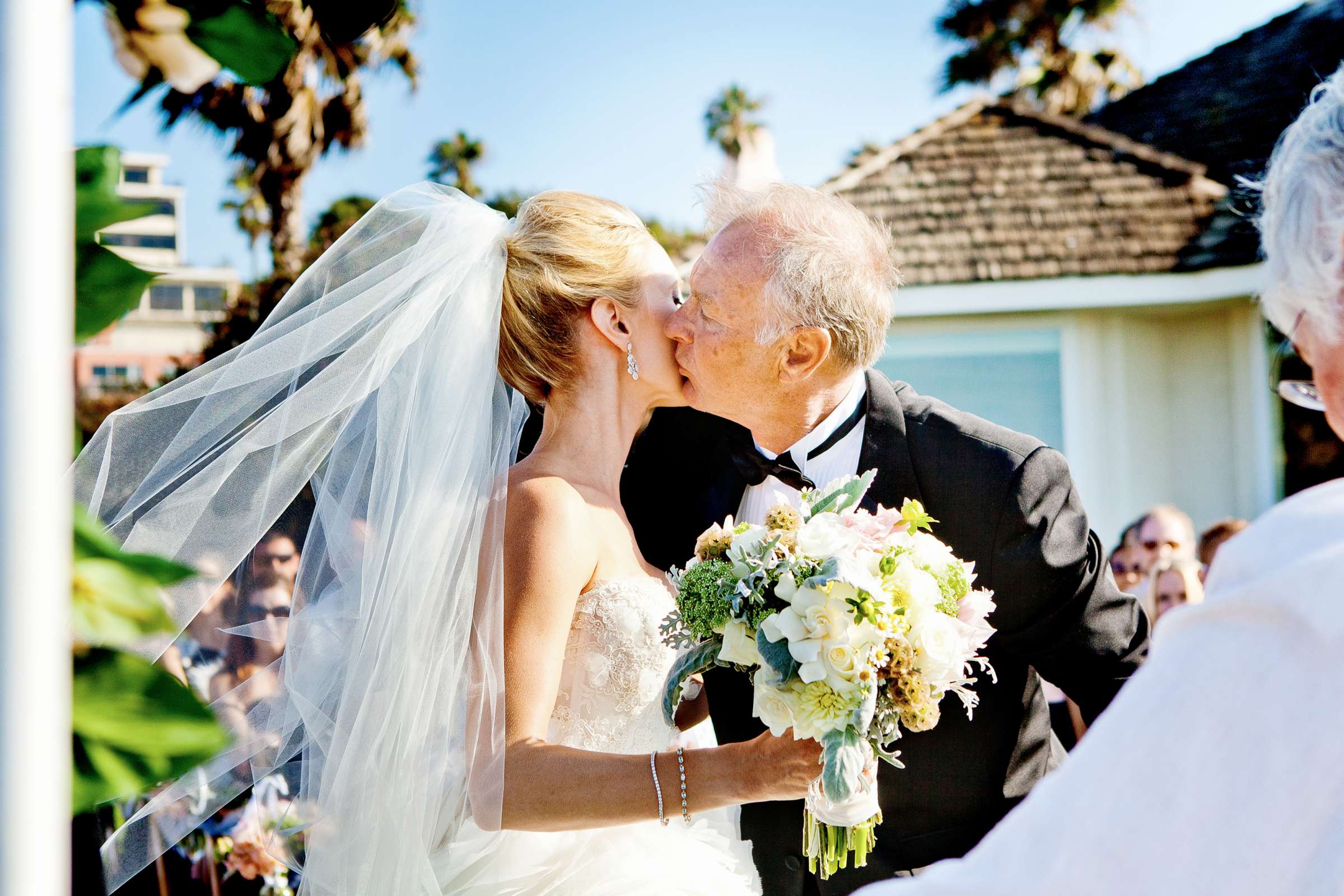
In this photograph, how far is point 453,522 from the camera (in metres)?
2.96

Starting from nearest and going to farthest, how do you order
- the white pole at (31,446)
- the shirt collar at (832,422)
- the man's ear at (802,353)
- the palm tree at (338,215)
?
the white pole at (31,446)
the man's ear at (802,353)
the shirt collar at (832,422)
the palm tree at (338,215)

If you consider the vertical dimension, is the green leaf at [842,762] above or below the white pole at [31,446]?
below

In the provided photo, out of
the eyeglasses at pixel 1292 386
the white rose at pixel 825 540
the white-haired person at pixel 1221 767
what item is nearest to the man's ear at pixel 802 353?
the white rose at pixel 825 540

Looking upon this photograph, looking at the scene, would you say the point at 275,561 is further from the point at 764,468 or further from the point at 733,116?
the point at 733,116

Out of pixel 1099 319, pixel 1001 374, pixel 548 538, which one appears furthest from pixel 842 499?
pixel 1099 319

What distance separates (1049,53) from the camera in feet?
66.1

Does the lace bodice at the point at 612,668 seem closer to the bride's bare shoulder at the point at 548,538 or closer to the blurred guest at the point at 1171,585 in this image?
the bride's bare shoulder at the point at 548,538

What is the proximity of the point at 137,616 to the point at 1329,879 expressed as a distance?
1142 mm

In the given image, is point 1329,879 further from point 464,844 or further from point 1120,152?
point 1120,152

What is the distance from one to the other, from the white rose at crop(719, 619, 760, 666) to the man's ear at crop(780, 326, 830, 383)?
3.08 ft

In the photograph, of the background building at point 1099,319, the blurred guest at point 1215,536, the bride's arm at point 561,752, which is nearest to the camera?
the bride's arm at point 561,752

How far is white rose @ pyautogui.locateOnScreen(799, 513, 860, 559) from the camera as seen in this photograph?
7.88ft

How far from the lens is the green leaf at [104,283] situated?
979 millimetres

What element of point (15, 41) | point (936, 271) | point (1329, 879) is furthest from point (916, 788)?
point (936, 271)
